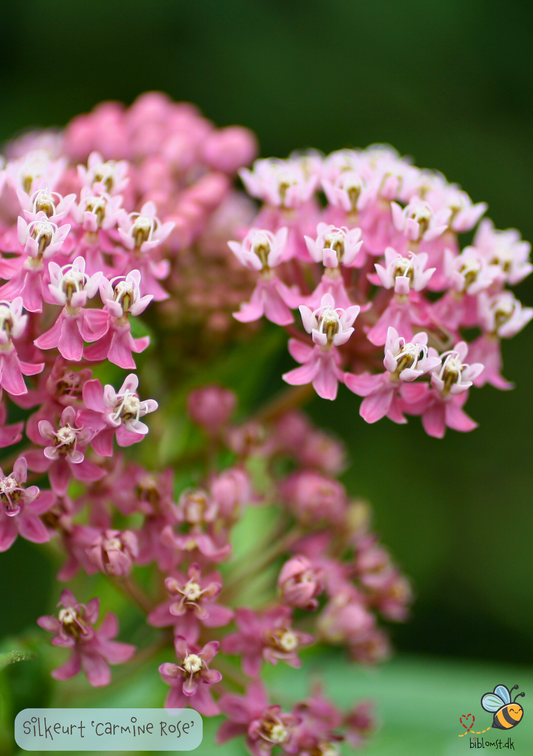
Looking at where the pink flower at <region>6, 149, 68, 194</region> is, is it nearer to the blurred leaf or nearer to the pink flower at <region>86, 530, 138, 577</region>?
the pink flower at <region>86, 530, 138, 577</region>

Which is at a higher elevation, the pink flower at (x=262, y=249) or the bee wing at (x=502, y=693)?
the pink flower at (x=262, y=249)

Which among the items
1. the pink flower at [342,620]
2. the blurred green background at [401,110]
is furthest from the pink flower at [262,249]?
the blurred green background at [401,110]

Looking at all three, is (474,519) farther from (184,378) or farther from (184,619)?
(184,619)

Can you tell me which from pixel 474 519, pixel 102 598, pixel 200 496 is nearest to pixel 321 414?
pixel 474 519

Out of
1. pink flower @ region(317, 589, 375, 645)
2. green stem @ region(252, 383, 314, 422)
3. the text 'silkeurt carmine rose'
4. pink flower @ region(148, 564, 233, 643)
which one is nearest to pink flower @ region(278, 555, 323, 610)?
the text 'silkeurt carmine rose'

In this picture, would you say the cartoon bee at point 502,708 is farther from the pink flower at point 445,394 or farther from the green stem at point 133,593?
the green stem at point 133,593

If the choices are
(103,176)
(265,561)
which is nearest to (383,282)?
(103,176)

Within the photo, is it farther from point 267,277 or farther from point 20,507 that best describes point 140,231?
point 20,507
